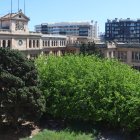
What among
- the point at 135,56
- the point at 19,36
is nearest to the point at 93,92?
the point at 19,36

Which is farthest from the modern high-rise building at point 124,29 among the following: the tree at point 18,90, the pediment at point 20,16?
the tree at point 18,90

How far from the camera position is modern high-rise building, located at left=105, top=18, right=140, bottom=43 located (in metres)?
162

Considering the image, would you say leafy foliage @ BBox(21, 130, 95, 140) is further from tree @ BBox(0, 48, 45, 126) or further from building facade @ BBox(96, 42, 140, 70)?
building facade @ BBox(96, 42, 140, 70)

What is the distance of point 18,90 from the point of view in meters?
28.2

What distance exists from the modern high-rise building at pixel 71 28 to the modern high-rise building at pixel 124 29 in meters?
10.4

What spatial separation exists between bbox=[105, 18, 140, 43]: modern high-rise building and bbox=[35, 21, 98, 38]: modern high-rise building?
34.0 feet

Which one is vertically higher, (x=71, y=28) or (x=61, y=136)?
(x=71, y=28)

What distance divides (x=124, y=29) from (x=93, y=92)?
442ft

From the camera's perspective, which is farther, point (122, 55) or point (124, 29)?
point (124, 29)

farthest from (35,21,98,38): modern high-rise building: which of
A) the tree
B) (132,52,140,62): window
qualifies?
the tree

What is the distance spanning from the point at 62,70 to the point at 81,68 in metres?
1.74

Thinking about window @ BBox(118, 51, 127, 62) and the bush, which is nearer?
the bush

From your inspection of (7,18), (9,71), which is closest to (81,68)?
(9,71)

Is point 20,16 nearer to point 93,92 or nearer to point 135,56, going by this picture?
point 135,56
